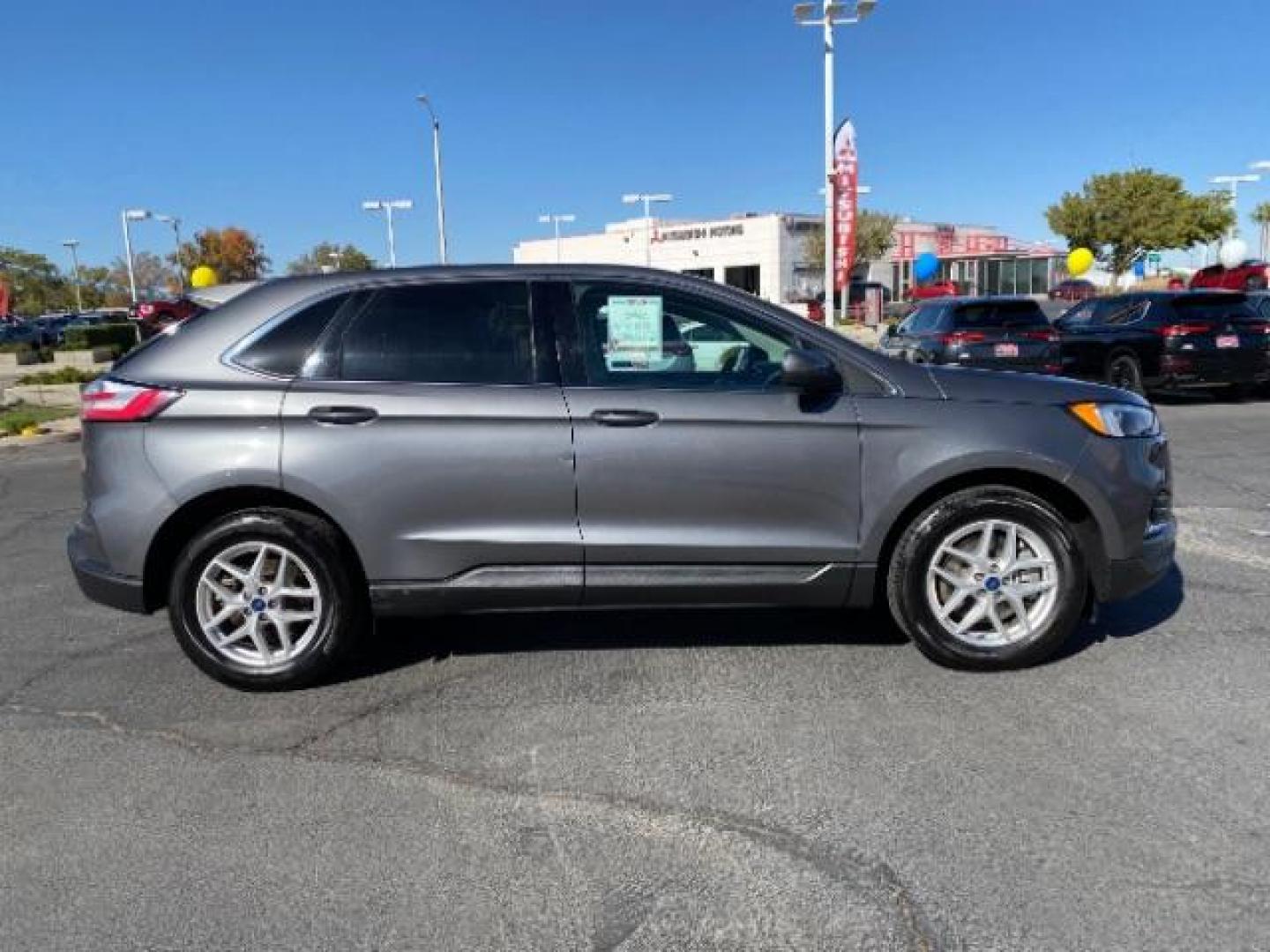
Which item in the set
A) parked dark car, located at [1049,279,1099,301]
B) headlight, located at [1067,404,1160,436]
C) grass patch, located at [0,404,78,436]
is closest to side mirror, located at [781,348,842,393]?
headlight, located at [1067,404,1160,436]

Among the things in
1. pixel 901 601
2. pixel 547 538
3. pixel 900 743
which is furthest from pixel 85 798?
pixel 901 601

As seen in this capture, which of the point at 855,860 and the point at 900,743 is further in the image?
the point at 900,743

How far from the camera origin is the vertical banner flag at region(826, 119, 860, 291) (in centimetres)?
2588

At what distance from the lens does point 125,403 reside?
3.80m

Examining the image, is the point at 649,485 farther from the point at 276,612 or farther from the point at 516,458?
the point at 276,612

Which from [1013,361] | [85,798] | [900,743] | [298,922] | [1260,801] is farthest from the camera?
[1013,361]

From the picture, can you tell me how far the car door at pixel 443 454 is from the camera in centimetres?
372

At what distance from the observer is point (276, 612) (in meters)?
3.87

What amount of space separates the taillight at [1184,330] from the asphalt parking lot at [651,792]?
9009 millimetres

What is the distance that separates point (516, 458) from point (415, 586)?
2.24 feet

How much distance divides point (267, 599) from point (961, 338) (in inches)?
399

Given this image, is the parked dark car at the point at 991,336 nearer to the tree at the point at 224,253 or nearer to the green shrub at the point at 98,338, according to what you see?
the green shrub at the point at 98,338

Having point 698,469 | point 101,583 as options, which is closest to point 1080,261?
point 698,469

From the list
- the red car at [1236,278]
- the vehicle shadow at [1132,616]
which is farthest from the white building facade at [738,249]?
the vehicle shadow at [1132,616]
